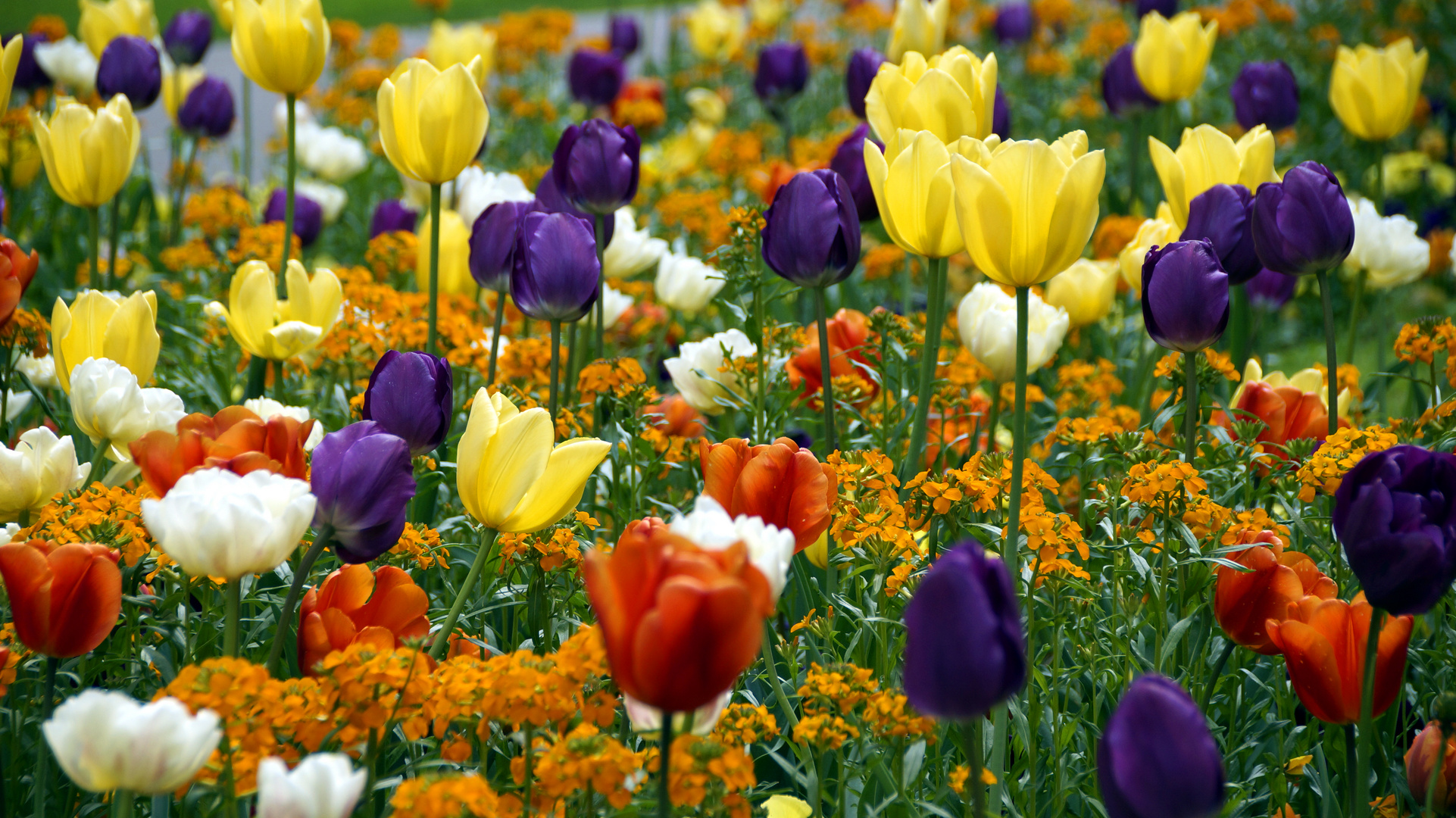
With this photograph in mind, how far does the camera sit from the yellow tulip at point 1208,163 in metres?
2.47

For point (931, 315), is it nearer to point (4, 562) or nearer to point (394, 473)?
point (394, 473)

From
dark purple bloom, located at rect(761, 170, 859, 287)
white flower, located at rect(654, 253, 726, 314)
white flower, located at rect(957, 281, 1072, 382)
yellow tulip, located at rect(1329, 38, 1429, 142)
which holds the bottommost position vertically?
white flower, located at rect(654, 253, 726, 314)

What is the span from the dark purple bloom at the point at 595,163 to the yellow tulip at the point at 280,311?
1.82 ft

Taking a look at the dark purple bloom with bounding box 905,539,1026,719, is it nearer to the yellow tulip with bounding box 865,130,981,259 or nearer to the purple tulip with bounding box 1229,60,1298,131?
the yellow tulip with bounding box 865,130,981,259

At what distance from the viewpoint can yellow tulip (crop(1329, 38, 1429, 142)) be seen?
318 centimetres

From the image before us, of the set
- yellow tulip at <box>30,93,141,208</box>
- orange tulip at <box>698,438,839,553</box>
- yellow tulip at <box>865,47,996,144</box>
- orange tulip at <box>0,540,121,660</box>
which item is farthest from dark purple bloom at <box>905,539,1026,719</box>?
yellow tulip at <box>30,93,141,208</box>

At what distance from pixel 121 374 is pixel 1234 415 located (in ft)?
7.06

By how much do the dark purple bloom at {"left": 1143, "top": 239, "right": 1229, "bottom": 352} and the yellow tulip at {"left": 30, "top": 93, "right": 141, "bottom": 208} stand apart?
7.42 feet

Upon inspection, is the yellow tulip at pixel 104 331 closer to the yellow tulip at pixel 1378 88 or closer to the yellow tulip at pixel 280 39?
the yellow tulip at pixel 280 39

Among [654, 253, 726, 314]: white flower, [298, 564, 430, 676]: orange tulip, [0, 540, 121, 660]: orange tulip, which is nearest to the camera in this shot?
[0, 540, 121, 660]: orange tulip

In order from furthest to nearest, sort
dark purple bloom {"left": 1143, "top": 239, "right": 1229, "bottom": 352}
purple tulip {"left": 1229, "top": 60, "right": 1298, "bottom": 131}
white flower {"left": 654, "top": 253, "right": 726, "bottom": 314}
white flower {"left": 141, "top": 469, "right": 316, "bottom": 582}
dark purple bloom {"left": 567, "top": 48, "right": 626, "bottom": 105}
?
dark purple bloom {"left": 567, "top": 48, "right": 626, "bottom": 105}
purple tulip {"left": 1229, "top": 60, "right": 1298, "bottom": 131}
white flower {"left": 654, "top": 253, "right": 726, "bottom": 314}
dark purple bloom {"left": 1143, "top": 239, "right": 1229, "bottom": 352}
white flower {"left": 141, "top": 469, "right": 316, "bottom": 582}

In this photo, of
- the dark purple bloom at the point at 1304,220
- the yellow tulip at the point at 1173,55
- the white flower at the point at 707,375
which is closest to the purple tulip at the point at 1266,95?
the yellow tulip at the point at 1173,55

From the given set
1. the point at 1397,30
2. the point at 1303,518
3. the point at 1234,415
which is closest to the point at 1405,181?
the point at 1397,30

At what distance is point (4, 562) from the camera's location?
1394 millimetres
